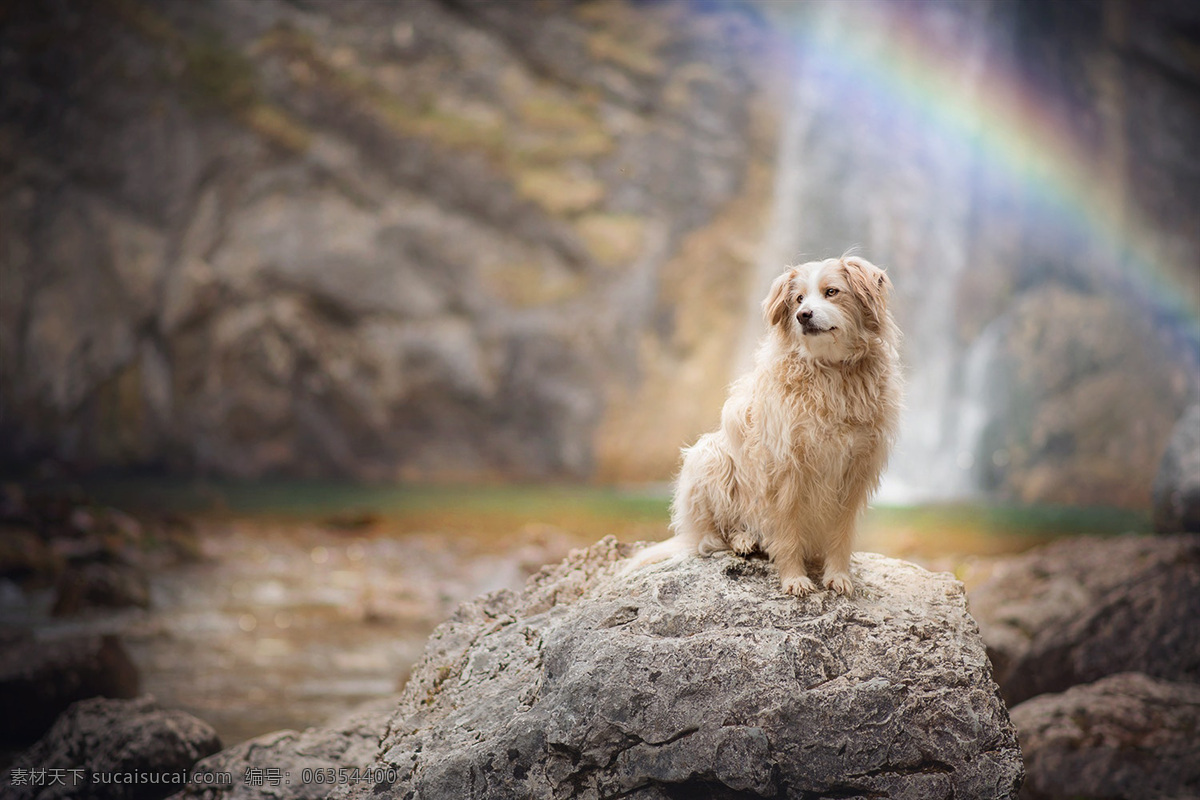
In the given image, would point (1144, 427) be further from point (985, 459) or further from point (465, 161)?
point (465, 161)

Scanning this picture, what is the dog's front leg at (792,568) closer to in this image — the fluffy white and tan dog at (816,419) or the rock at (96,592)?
Answer: the fluffy white and tan dog at (816,419)

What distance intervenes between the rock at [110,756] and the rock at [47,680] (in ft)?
3.50

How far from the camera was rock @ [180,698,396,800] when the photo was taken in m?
3.50

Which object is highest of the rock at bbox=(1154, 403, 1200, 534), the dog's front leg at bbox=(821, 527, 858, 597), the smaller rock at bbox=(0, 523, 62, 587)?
the rock at bbox=(1154, 403, 1200, 534)

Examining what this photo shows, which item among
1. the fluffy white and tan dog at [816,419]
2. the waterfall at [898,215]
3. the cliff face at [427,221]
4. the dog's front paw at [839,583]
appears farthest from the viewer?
the cliff face at [427,221]

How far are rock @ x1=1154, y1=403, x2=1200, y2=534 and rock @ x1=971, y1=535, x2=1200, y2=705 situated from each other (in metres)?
0.89

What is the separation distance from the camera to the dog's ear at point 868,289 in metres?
2.69

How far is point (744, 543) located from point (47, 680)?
4879 millimetres

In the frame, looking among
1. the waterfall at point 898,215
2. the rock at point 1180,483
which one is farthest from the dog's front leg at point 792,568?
the waterfall at point 898,215

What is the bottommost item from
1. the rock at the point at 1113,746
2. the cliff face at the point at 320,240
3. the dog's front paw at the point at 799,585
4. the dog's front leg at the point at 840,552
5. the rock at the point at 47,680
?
the rock at the point at 1113,746

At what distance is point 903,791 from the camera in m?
2.43

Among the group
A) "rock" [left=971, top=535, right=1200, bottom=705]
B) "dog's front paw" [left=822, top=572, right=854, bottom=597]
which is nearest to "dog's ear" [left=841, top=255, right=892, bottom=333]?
"dog's front paw" [left=822, top=572, right=854, bottom=597]

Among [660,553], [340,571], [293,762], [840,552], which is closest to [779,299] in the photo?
[840,552]

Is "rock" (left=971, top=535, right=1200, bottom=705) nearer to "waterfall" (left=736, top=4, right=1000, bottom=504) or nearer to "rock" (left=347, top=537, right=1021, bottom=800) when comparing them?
"rock" (left=347, top=537, right=1021, bottom=800)
